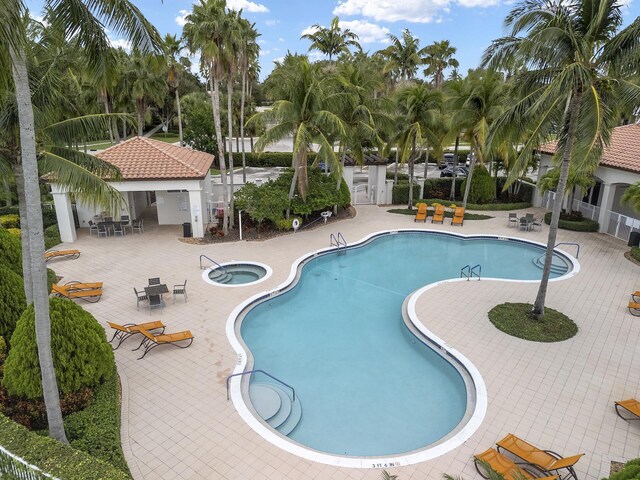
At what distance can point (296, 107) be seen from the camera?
2147cm

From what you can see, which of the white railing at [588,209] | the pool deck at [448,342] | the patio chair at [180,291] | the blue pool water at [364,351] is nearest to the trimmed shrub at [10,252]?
the pool deck at [448,342]

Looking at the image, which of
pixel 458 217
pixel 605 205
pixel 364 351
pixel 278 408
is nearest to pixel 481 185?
pixel 458 217

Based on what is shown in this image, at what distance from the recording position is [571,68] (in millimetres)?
10828

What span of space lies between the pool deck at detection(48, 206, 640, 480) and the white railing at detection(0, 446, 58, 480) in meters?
1.97

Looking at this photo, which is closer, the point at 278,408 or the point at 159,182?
the point at 278,408

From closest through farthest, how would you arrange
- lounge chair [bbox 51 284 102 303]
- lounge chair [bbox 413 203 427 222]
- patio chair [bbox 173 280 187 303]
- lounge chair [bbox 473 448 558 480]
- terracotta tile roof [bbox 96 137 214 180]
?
lounge chair [bbox 473 448 558 480] → lounge chair [bbox 51 284 102 303] → patio chair [bbox 173 280 187 303] → terracotta tile roof [bbox 96 137 214 180] → lounge chair [bbox 413 203 427 222]

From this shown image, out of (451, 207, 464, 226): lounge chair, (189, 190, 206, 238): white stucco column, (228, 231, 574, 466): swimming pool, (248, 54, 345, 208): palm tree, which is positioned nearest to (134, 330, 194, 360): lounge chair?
(228, 231, 574, 466): swimming pool

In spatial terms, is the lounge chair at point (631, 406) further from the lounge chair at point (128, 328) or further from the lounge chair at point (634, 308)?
the lounge chair at point (128, 328)

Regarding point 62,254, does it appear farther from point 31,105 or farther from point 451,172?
point 451,172

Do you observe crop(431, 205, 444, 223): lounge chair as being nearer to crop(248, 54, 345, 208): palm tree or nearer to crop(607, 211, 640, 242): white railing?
crop(248, 54, 345, 208): palm tree

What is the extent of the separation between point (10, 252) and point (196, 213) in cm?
1011

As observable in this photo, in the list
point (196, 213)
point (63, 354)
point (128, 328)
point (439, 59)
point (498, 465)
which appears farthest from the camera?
point (439, 59)

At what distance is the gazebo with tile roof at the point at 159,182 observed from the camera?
21.5 meters

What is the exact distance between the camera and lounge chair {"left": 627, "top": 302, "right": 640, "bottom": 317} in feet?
49.1
